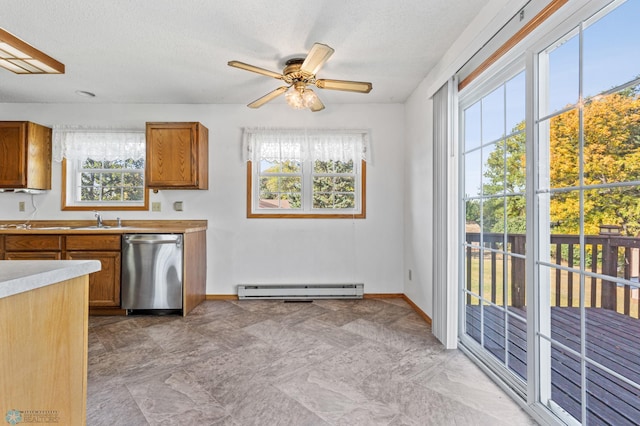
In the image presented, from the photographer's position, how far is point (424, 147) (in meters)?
3.08

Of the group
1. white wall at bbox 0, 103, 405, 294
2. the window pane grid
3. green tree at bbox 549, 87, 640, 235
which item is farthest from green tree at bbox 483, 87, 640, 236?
the window pane grid

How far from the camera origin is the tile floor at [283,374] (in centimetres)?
164

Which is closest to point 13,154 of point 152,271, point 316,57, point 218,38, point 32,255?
point 32,255

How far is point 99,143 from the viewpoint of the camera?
3.73m

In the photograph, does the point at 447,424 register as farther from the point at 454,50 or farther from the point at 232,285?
the point at 232,285

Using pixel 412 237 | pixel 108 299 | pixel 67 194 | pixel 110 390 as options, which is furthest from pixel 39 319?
pixel 67 194

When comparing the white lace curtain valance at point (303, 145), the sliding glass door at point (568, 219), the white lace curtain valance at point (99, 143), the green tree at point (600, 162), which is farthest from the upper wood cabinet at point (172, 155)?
the green tree at point (600, 162)

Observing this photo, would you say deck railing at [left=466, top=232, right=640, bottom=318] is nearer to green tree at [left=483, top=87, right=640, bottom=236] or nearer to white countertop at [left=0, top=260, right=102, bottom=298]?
green tree at [left=483, top=87, right=640, bottom=236]

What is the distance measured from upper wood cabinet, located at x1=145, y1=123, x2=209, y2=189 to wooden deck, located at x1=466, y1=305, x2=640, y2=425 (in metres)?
3.38

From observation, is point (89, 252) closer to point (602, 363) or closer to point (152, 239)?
point (152, 239)

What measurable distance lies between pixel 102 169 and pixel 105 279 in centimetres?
154

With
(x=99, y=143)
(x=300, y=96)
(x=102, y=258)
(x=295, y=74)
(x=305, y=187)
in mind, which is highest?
(x=295, y=74)

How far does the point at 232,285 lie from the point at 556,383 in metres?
3.21

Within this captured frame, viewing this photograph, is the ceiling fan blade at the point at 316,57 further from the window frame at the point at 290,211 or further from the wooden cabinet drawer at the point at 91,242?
the wooden cabinet drawer at the point at 91,242
